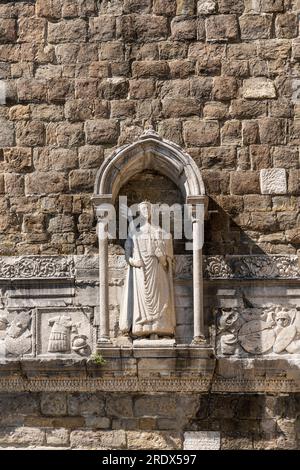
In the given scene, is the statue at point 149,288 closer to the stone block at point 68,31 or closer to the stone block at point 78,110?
the stone block at point 78,110

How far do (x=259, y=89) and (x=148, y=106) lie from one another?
3.45 ft

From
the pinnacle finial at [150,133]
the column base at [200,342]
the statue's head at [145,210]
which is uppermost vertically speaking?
the pinnacle finial at [150,133]

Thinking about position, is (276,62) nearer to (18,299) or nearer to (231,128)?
(231,128)

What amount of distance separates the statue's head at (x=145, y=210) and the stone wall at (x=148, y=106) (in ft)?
1.66

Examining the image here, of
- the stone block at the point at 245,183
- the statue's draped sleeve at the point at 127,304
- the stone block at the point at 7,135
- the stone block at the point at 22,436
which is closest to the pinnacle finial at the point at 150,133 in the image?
the stone block at the point at 245,183

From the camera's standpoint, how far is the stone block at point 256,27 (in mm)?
11062

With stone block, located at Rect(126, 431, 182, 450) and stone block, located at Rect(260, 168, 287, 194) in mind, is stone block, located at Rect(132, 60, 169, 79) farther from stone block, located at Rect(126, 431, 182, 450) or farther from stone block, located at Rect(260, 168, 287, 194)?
stone block, located at Rect(126, 431, 182, 450)

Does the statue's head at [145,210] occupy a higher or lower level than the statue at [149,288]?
higher

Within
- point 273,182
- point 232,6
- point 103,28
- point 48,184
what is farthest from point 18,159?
point 232,6

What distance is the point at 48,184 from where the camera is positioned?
428 inches

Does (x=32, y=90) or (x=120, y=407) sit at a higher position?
(x=32, y=90)

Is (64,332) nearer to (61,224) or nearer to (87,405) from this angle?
(87,405)

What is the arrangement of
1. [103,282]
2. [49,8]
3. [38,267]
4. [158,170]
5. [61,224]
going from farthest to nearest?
1. [49,8]
2. [158,170]
3. [61,224]
4. [38,267]
5. [103,282]
